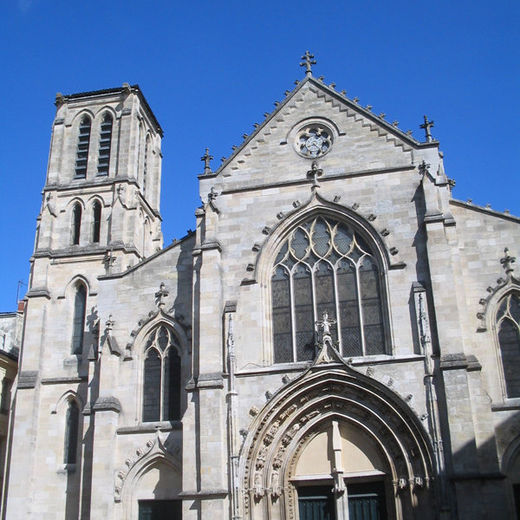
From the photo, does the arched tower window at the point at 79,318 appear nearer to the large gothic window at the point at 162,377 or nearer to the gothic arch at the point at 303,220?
the large gothic window at the point at 162,377

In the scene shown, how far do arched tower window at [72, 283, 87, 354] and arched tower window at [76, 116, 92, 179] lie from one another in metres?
5.38

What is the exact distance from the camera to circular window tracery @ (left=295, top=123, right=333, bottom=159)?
24.2m

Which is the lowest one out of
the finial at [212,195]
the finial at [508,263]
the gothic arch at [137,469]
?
the gothic arch at [137,469]

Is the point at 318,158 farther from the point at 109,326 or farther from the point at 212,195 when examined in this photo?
the point at 109,326

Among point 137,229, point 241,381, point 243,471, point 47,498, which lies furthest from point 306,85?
point 47,498

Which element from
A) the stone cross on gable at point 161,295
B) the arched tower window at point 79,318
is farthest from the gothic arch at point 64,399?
the stone cross on gable at point 161,295

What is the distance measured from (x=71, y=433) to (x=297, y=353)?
8433 mm

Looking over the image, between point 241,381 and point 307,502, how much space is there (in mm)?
3959

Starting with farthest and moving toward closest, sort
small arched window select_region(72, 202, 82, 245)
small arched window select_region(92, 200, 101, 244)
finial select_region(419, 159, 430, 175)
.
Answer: small arched window select_region(72, 202, 82, 245) → small arched window select_region(92, 200, 101, 244) → finial select_region(419, 159, 430, 175)

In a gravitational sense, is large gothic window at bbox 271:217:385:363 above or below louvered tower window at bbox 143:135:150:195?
below

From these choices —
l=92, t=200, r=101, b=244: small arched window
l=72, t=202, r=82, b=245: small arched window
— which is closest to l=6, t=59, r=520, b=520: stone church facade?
l=92, t=200, r=101, b=244: small arched window

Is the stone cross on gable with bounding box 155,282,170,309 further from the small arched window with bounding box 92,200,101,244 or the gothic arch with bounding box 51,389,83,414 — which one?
the small arched window with bounding box 92,200,101,244

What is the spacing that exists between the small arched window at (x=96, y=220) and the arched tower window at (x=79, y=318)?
230 cm

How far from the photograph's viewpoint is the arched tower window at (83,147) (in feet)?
97.0
